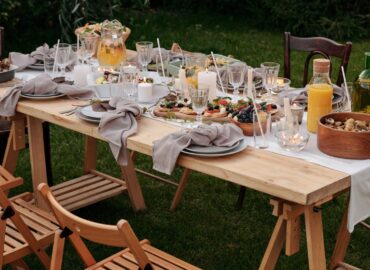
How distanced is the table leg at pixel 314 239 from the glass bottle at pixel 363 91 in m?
0.69

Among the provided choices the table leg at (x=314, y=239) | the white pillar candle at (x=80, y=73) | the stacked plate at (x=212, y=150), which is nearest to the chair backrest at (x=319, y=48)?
the white pillar candle at (x=80, y=73)

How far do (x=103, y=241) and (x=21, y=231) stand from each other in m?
0.73

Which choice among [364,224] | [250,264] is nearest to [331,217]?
[364,224]

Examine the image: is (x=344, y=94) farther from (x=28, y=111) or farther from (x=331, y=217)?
(x=28, y=111)

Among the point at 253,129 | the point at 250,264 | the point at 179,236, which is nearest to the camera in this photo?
the point at 253,129

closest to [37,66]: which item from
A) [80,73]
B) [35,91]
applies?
[80,73]

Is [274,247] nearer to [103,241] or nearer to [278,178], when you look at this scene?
[278,178]

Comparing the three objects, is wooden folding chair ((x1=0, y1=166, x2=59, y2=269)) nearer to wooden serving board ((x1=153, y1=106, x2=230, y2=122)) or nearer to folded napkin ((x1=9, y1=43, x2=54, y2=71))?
wooden serving board ((x1=153, y1=106, x2=230, y2=122))

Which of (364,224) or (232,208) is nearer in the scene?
(364,224)

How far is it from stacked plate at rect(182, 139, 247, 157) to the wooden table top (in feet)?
Answer: 0.07

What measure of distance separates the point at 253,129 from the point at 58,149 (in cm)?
288

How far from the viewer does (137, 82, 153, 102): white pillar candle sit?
135 inches

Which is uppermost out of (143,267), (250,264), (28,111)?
(28,111)

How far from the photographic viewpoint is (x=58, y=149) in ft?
18.0
